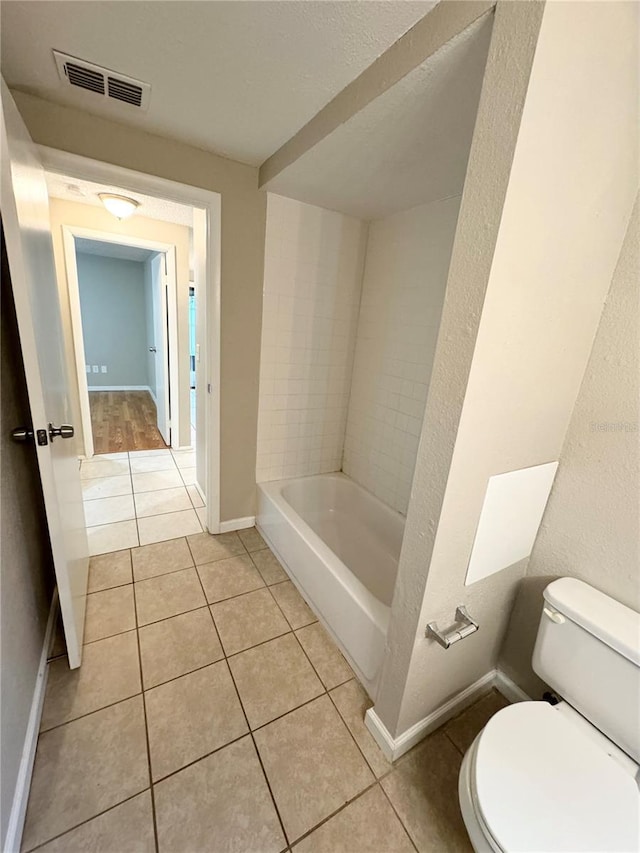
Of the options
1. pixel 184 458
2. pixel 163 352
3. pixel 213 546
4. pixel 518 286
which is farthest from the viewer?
pixel 163 352

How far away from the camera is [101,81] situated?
4.07ft

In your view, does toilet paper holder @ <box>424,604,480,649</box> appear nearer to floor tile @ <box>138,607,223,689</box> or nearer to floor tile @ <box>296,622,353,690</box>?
floor tile @ <box>296,622,353,690</box>

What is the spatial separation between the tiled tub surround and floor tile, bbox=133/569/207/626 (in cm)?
39

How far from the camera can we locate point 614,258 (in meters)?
1.00

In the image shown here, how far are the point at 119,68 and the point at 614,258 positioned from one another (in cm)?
169

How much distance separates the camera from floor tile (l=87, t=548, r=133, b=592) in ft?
5.93

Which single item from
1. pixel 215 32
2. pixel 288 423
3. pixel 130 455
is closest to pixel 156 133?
pixel 215 32

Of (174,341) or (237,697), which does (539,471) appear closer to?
(237,697)

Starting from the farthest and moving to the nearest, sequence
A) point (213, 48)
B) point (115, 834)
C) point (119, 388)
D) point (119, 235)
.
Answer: point (119, 388), point (119, 235), point (213, 48), point (115, 834)

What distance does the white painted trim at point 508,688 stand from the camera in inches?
53.8

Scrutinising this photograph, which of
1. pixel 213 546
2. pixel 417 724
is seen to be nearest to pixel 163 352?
pixel 213 546

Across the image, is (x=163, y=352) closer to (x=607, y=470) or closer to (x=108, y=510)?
(x=108, y=510)

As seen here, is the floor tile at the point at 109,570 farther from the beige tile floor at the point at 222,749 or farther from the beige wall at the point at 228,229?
Answer: the beige wall at the point at 228,229

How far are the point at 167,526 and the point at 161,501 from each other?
37 cm
